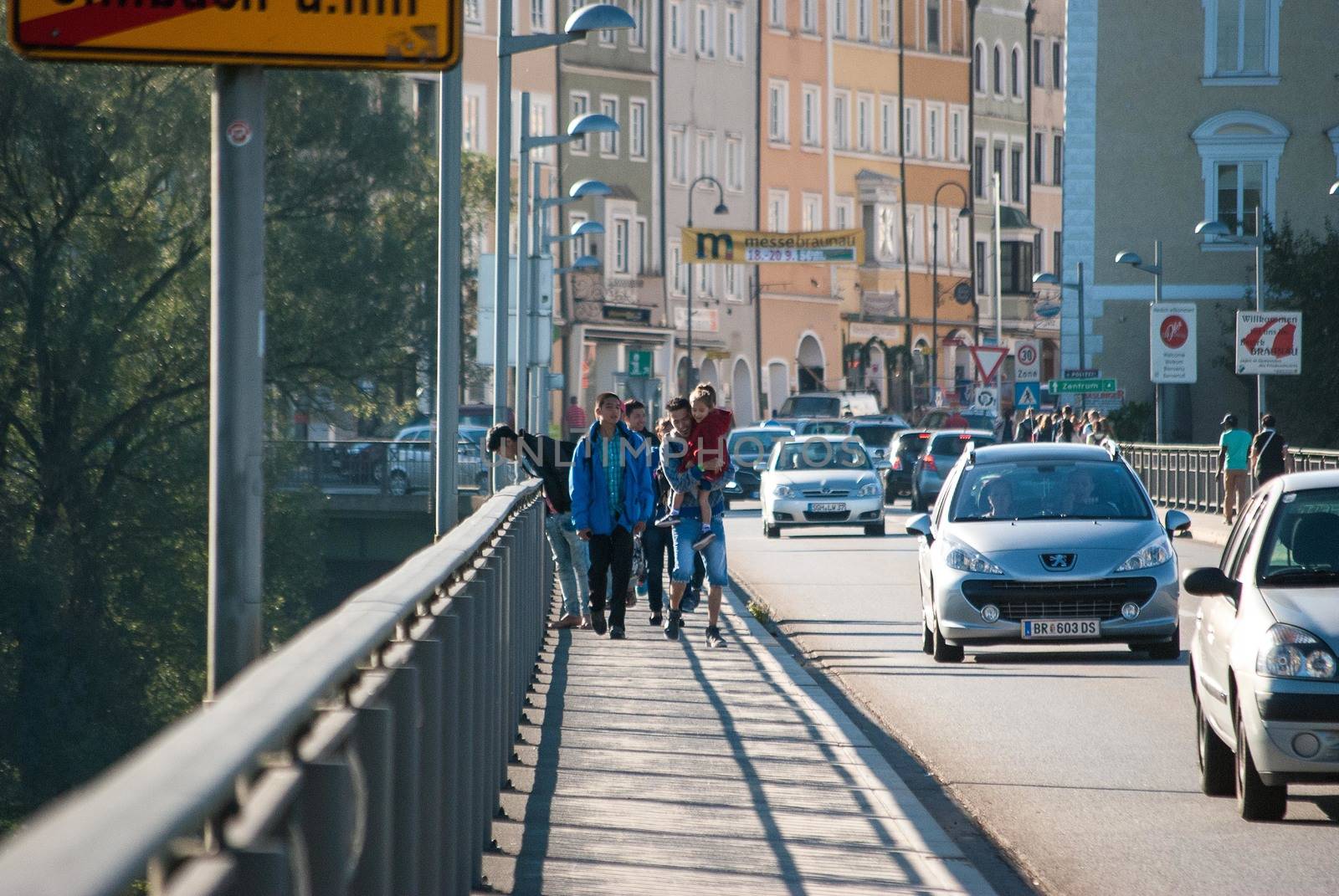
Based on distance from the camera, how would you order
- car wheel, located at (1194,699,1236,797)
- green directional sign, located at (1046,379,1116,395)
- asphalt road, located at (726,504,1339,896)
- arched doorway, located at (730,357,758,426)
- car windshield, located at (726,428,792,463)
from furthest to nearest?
arched doorway, located at (730,357,758,426) → car windshield, located at (726,428,792,463) → green directional sign, located at (1046,379,1116,395) → car wheel, located at (1194,699,1236,797) → asphalt road, located at (726,504,1339,896)

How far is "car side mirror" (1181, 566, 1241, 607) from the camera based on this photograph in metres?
9.40

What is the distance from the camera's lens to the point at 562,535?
748 inches

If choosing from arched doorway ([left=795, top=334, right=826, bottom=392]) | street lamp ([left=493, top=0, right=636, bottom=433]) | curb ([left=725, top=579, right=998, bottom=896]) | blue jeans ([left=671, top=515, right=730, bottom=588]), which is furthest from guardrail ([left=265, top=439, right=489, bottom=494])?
arched doorway ([left=795, top=334, right=826, bottom=392])

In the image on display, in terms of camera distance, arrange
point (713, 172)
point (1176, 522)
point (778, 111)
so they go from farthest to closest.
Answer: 1. point (778, 111)
2. point (713, 172)
3. point (1176, 522)

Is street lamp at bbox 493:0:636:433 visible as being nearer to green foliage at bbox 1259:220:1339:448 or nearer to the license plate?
the license plate

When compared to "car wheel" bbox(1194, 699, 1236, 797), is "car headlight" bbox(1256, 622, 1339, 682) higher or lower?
higher

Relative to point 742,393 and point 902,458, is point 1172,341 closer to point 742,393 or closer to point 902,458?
point 902,458

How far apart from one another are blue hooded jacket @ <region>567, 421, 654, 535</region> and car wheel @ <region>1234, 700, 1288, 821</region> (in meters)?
8.76

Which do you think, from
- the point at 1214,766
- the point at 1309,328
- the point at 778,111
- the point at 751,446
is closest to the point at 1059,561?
the point at 1214,766

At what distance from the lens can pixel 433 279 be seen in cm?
5222

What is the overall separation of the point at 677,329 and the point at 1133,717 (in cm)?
7398

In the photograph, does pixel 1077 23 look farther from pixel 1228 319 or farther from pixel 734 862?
pixel 734 862

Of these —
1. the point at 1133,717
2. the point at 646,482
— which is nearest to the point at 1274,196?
the point at 646,482

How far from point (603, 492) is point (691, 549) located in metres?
0.79
